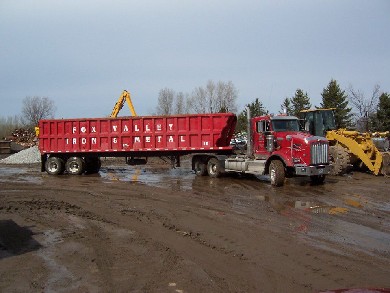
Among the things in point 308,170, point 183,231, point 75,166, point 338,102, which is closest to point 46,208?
point 183,231

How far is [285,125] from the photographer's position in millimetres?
15688

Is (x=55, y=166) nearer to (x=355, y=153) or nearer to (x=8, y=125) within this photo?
(x=355, y=153)

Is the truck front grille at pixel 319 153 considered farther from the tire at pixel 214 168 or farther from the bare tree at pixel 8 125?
the bare tree at pixel 8 125

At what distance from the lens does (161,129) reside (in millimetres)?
19203

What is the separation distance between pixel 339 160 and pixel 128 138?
31.1 feet

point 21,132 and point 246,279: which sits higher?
point 21,132

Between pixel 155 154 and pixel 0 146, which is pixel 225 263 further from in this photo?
pixel 0 146

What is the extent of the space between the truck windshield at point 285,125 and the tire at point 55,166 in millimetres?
10718

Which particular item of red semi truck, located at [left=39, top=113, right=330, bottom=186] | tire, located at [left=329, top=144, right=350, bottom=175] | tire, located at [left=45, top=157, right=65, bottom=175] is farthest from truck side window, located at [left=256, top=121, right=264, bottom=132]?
tire, located at [left=45, top=157, right=65, bottom=175]

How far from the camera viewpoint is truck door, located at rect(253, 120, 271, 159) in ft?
52.2

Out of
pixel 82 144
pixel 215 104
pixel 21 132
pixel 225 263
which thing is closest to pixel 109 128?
pixel 82 144

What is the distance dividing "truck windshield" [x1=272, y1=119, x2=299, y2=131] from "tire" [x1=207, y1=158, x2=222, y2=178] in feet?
11.4

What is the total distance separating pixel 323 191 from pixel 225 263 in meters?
8.59

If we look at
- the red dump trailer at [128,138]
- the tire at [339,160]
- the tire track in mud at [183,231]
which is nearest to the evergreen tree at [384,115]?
the tire at [339,160]
